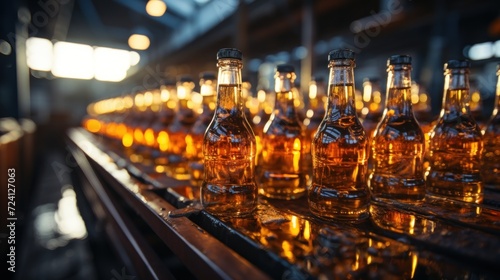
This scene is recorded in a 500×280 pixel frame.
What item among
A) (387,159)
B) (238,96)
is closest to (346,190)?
(387,159)

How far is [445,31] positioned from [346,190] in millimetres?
2929

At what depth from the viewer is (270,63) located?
22.7ft

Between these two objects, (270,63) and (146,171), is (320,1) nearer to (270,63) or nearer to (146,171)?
(146,171)

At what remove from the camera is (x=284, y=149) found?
105 centimetres

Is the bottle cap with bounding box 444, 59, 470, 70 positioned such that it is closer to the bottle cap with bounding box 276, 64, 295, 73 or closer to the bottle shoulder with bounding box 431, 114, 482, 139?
the bottle shoulder with bounding box 431, 114, 482, 139

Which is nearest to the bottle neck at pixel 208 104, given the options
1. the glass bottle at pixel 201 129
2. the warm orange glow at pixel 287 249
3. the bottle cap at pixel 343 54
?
the glass bottle at pixel 201 129

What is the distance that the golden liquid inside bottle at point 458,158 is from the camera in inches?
35.4

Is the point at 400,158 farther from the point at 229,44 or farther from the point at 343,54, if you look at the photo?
the point at 229,44

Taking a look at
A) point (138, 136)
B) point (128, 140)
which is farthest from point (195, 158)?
point (128, 140)

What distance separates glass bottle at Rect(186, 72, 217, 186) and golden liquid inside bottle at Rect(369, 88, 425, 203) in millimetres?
661

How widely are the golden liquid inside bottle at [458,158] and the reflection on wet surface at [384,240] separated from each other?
7 cm

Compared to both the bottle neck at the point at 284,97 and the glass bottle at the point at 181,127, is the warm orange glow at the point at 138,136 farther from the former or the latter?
the bottle neck at the point at 284,97

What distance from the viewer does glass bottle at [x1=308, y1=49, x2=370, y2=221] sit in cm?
77

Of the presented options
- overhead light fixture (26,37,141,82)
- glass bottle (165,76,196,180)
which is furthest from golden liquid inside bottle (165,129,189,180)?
overhead light fixture (26,37,141,82)
